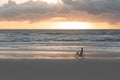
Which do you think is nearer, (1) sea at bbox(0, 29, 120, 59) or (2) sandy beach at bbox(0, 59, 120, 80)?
(2) sandy beach at bbox(0, 59, 120, 80)

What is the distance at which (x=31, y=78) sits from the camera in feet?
31.7

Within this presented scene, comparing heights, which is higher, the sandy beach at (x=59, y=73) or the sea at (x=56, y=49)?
the sea at (x=56, y=49)

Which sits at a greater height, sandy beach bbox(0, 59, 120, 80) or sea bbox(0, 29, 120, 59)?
sea bbox(0, 29, 120, 59)

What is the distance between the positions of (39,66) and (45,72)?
1609 millimetres

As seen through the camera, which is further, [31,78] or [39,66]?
[39,66]

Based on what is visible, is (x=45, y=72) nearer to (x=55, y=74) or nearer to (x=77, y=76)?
(x=55, y=74)

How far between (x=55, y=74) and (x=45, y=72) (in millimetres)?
547

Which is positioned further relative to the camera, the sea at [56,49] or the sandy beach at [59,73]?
the sea at [56,49]

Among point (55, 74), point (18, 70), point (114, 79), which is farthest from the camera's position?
point (18, 70)

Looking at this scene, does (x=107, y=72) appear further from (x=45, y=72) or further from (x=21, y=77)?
(x=21, y=77)

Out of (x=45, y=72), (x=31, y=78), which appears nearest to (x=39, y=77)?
(x=31, y=78)

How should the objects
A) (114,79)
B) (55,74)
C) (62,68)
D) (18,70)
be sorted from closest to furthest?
(114,79) → (55,74) → (18,70) → (62,68)

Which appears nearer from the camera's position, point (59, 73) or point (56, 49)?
point (59, 73)

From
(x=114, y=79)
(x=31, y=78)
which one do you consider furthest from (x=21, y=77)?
(x=114, y=79)
